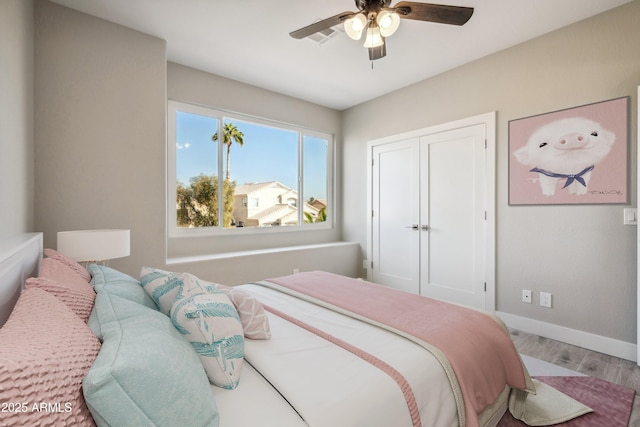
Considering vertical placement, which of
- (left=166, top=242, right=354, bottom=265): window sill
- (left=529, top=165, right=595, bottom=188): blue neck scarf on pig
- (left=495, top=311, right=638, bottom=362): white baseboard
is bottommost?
(left=495, top=311, right=638, bottom=362): white baseboard

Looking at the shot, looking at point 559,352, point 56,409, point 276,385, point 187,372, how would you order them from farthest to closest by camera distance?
point 559,352 → point 276,385 → point 187,372 → point 56,409

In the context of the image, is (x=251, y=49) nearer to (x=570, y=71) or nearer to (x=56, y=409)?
(x=570, y=71)

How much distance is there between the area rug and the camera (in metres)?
1.65

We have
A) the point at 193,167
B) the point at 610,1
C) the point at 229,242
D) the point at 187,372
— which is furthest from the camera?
the point at 229,242

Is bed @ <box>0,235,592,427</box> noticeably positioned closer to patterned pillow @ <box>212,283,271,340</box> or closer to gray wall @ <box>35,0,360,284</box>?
patterned pillow @ <box>212,283,271,340</box>

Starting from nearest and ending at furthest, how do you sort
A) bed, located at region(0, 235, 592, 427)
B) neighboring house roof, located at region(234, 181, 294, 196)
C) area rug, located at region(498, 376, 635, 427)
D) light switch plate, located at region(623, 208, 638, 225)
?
bed, located at region(0, 235, 592, 427)
area rug, located at region(498, 376, 635, 427)
light switch plate, located at region(623, 208, 638, 225)
neighboring house roof, located at region(234, 181, 294, 196)

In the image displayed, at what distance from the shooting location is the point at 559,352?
2.48 metres

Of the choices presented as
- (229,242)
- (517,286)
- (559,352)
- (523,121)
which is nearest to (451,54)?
(523,121)

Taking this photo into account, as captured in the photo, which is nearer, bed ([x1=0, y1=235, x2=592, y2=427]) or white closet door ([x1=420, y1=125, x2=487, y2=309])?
bed ([x1=0, y1=235, x2=592, y2=427])

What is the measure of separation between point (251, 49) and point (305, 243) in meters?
2.58

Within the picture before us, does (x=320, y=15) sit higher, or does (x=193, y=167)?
(x=320, y=15)

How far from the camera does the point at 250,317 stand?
133cm

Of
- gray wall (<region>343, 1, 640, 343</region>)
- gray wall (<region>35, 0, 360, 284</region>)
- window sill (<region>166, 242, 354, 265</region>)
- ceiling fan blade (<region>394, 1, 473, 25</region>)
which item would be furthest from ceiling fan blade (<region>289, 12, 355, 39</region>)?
window sill (<region>166, 242, 354, 265</region>)

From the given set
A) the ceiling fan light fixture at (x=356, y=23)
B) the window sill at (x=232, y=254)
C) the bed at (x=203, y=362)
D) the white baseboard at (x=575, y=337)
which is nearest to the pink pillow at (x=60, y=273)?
the bed at (x=203, y=362)
